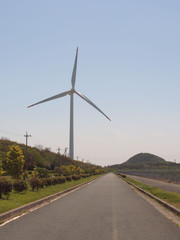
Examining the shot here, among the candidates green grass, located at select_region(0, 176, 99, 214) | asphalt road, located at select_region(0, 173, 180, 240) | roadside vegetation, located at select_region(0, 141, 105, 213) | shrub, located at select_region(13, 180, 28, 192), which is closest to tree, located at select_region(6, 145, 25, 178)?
roadside vegetation, located at select_region(0, 141, 105, 213)

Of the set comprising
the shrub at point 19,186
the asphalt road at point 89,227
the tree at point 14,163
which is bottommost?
the asphalt road at point 89,227

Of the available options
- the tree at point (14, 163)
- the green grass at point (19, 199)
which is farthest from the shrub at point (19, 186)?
the tree at point (14, 163)

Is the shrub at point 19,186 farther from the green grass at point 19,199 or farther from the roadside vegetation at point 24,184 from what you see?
the green grass at point 19,199

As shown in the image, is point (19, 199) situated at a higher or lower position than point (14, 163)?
lower

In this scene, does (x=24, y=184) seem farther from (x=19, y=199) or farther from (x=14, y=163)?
(x=14, y=163)

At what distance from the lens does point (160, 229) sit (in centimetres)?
866

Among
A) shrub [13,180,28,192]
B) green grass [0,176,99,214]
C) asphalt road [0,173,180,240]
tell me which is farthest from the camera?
shrub [13,180,28,192]

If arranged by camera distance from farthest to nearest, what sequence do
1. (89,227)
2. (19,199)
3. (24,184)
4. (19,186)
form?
(24,184) → (19,186) → (19,199) → (89,227)

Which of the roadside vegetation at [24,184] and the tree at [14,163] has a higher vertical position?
the tree at [14,163]

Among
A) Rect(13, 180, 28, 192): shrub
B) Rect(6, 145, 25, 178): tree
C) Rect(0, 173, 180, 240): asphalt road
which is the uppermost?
Rect(6, 145, 25, 178): tree

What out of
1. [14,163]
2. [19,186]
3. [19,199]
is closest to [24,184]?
[19,186]

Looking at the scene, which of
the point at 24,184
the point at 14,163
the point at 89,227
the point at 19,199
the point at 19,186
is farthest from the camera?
the point at 14,163

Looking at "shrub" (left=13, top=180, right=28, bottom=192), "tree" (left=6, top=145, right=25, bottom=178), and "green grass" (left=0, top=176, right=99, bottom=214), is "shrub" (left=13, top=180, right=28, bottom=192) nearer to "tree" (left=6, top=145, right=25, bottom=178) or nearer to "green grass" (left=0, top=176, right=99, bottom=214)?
"green grass" (left=0, top=176, right=99, bottom=214)

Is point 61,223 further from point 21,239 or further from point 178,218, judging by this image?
point 178,218
